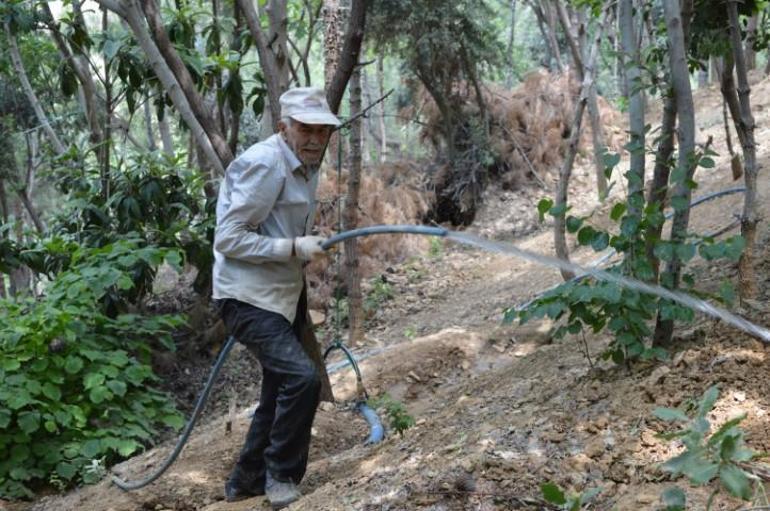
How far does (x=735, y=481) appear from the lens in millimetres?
1918

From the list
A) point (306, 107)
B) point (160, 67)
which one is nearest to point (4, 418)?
point (160, 67)

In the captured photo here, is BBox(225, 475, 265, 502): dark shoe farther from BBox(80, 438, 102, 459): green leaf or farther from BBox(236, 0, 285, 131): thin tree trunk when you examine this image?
BBox(236, 0, 285, 131): thin tree trunk

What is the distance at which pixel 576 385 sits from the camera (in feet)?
12.4

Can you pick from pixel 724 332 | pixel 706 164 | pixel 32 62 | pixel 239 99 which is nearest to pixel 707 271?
pixel 724 332

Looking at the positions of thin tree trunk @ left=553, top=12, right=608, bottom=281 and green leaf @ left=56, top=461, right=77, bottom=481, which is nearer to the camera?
green leaf @ left=56, top=461, right=77, bottom=481

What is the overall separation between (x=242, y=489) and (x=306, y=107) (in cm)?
194

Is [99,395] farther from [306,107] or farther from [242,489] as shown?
[306,107]

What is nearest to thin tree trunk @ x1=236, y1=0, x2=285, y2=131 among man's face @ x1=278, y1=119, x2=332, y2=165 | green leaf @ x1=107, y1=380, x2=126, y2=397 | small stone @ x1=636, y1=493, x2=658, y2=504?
man's face @ x1=278, y1=119, x2=332, y2=165

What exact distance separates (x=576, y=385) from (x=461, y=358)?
286 centimetres

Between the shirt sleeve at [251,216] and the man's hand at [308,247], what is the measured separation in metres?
0.04

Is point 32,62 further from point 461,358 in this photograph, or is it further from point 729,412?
point 729,412

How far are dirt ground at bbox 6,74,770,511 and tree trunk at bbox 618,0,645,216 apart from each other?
2.45ft

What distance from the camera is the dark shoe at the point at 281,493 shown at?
3701 millimetres

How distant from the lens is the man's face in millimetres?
3600
